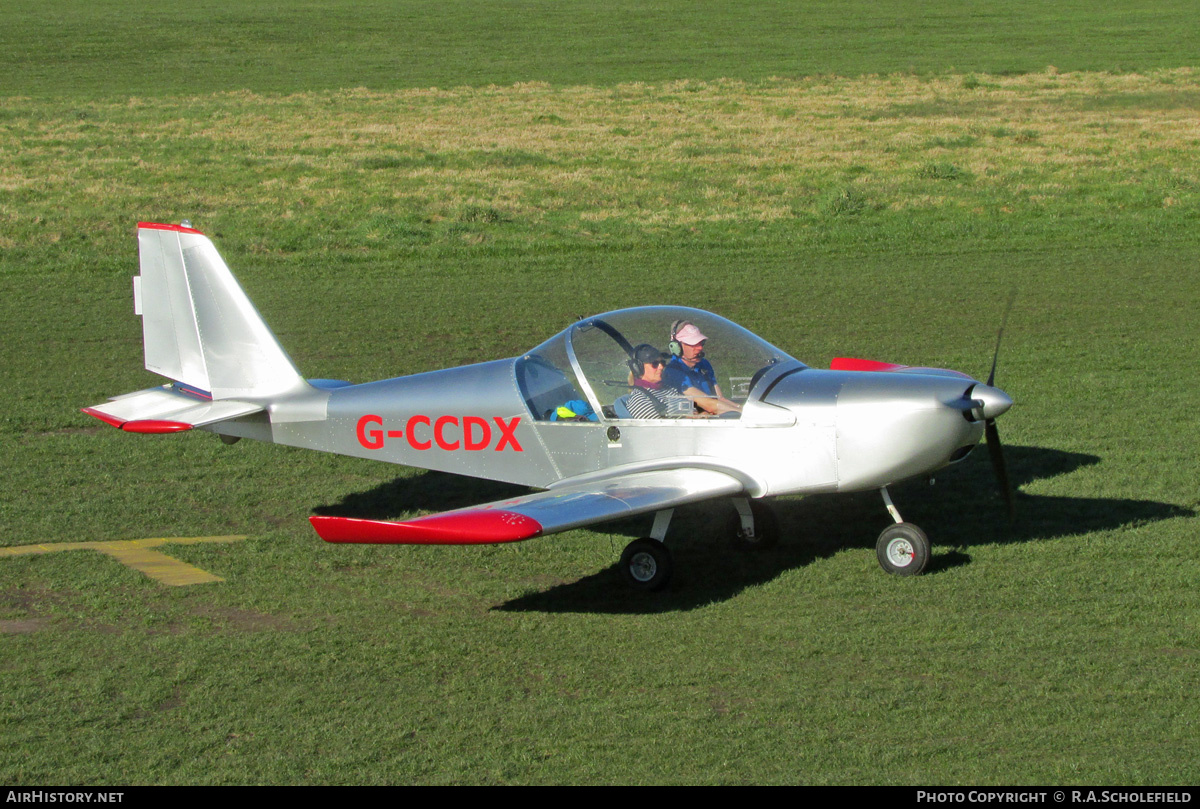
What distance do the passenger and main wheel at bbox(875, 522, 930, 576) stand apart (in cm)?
159

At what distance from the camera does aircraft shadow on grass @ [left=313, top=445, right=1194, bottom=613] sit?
841 centimetres

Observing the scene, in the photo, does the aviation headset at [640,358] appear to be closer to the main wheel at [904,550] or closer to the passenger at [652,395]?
the passenger at [652,395]

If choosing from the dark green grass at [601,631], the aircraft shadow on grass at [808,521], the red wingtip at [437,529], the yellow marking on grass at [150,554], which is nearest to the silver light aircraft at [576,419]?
the red wingtip at [437,529]

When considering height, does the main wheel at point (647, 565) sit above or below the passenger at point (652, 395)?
below

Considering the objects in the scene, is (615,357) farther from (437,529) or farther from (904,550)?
(904,550)

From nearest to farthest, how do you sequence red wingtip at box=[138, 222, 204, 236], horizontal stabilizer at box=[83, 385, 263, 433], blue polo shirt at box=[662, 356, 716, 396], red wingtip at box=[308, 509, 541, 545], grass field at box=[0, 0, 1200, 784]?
grass field at box=[0, 0, 1200, 784]
red wingtip at box=[308, 509, 541, 545]
blue polo shirt at box=[662, 356, 716, 396]
horizontal stabilizer at box=[83, 385, 263, 433]
red wingtip at box=[138, 222, 204, 236]

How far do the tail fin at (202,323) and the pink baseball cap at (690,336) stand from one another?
320cm

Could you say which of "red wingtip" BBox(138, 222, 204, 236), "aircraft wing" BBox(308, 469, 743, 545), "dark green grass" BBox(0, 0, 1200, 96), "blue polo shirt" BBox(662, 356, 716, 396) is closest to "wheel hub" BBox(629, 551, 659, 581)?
"aircraft wing" BBox(308, 469, 743, 545)

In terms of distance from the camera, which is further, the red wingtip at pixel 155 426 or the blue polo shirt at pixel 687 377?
the red wingtip at pixel 155 426

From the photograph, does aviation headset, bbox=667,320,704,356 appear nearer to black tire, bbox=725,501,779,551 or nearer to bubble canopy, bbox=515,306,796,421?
bubble canopy, bbox=515,306,796,421

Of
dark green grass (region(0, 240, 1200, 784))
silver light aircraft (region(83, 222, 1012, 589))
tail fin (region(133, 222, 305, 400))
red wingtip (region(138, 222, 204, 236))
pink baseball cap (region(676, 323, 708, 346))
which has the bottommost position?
dark green grass (region(0, 240, 1200, 784))

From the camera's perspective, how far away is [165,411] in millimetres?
9695

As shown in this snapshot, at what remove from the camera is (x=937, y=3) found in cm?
6819

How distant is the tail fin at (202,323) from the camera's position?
383 inches
